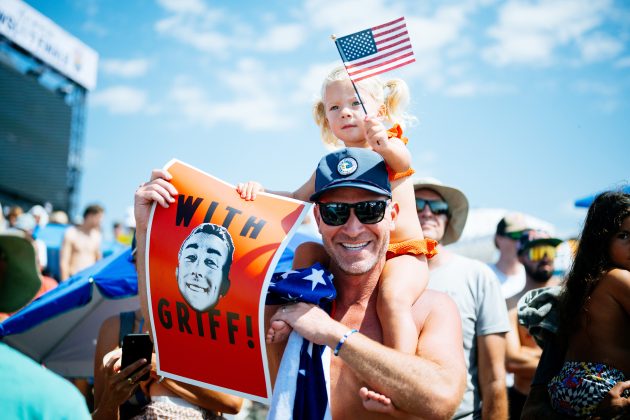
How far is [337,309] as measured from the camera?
2.81 meters

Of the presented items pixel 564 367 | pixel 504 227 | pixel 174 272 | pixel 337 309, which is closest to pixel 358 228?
pixel 337 309

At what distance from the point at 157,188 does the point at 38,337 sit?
3572mm

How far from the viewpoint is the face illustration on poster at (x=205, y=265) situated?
2.60 meters

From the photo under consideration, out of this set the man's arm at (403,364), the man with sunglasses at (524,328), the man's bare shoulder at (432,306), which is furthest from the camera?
the man with sunglasses at (524,328)

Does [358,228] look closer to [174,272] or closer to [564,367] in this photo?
[174,272]

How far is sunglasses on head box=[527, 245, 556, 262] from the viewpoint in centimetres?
555

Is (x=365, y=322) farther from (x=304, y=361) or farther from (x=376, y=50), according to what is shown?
(x=376, y=50)

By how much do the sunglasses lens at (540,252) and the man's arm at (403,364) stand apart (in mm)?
3388

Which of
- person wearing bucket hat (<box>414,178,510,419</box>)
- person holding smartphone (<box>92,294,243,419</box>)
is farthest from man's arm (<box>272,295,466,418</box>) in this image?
person wearing bucket hat (<box>414,178,510,419</box>)

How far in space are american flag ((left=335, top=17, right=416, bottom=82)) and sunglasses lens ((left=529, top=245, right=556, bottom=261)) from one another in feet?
10.1

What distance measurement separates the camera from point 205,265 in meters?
2.62

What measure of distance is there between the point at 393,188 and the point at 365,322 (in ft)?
2.44

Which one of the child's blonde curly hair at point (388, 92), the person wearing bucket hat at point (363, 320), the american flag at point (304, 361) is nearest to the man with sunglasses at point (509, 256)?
the child's blonde curly hair at point (388, 92)

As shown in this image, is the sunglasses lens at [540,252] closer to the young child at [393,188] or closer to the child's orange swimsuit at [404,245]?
the young child at [393,188]
